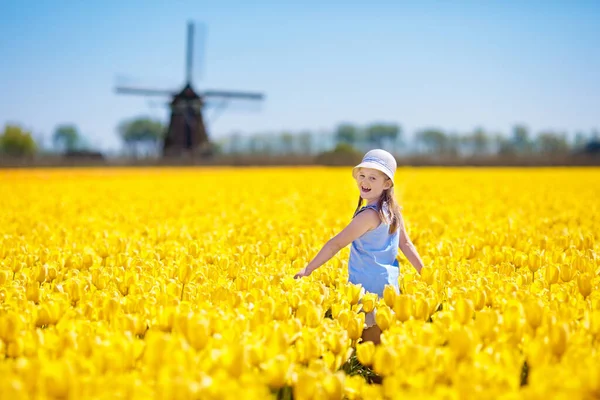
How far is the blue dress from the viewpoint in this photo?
422 cm

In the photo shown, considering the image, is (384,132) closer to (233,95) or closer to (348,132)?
(348,132)

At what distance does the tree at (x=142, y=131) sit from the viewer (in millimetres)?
118938

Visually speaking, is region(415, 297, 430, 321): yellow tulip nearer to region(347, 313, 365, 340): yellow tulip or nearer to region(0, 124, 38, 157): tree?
region(347, 313, 365, 340): yellow tulip

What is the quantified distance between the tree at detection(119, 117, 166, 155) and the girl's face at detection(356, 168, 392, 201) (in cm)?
11688

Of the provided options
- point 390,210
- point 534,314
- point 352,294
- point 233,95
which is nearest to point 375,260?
point 390,210

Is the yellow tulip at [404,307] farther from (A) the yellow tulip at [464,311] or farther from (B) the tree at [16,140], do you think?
(B) the tree at [16,140]

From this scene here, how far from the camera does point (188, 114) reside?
49094mm

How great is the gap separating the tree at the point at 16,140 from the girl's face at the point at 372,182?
90512mm

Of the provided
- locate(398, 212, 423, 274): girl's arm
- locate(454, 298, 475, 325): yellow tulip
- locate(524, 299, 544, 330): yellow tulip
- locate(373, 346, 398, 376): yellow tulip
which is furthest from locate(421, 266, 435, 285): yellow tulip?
locate(373, 346, 398, 376): yellow tulip

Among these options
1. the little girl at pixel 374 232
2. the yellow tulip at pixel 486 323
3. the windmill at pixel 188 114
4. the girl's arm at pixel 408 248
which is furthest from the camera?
the windmill at pixel 188 114

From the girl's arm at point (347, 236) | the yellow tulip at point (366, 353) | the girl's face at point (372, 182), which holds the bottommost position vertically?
the yellow tulip at point (366, 353)

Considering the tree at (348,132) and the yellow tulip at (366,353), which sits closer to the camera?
the yellow tulip at (366,353)

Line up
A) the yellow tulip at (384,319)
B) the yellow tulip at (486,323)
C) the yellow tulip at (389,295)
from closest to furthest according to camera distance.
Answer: the yellow tulip at (486,323), the yellow tulip at (384,319), the yellow tulip at (389,295)

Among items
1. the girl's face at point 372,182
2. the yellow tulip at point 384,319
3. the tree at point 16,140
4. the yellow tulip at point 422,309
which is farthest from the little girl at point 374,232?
the tree at point 16,140
